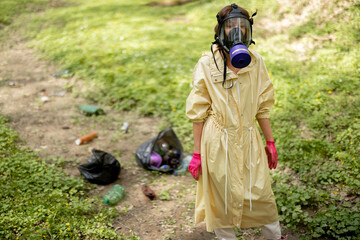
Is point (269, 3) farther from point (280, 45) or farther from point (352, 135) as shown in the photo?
point (352, 135)

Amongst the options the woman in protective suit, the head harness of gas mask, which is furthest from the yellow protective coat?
the head harness of gas mask

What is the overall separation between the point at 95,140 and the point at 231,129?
3077 millimetres

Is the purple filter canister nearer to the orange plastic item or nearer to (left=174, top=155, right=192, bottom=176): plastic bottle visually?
(left=174, top=155, right=192, bottom=176): plastic bottle

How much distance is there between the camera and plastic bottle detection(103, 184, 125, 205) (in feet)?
12.1

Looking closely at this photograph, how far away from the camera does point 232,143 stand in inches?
Answer: 95.3

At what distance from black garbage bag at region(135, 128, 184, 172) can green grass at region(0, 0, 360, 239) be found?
1.29ft

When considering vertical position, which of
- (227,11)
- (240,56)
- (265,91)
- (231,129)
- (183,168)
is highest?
(227,11)

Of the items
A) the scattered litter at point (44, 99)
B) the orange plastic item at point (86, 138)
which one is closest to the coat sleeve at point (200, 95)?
the orange plastic item at point (86, 138)

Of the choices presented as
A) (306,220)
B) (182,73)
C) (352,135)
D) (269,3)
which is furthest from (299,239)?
(269,3)

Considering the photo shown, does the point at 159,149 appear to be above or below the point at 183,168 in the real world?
above

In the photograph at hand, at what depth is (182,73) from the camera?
6402 millimetres

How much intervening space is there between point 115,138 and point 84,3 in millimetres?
8968

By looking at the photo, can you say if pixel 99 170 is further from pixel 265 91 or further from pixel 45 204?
pixel 265 91

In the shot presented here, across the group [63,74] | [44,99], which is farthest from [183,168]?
[63,74]
